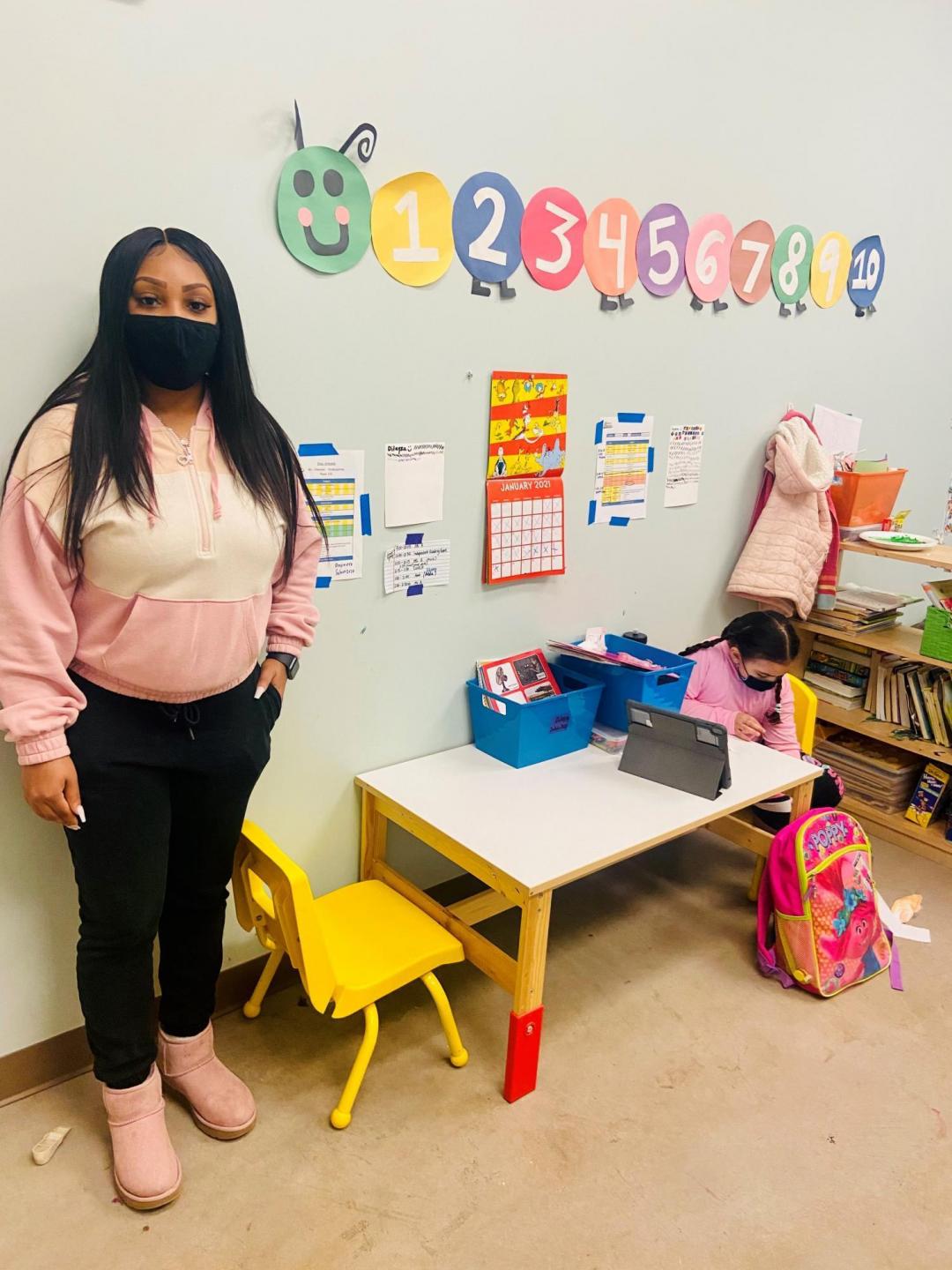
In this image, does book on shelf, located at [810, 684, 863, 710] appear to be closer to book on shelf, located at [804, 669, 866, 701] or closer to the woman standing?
book on shelf, located at [804, 669, 866, 701]

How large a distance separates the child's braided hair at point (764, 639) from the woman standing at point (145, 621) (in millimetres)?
1313

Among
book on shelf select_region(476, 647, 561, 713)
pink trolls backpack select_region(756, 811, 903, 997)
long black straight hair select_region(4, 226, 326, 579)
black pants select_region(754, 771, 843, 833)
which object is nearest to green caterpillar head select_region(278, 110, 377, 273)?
long black straight hair select_region(4, 226, 326, 579)

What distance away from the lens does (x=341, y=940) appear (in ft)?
5.82

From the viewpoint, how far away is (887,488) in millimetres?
2945

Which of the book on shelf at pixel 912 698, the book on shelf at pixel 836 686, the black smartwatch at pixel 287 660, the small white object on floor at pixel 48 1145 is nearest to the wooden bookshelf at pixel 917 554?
the book on shelf at pixel 912 698

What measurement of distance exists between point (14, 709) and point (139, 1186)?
2.78 ft

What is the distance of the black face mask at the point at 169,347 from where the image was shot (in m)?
1.29

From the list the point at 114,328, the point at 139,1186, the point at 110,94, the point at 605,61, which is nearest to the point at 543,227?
the point at 605,61

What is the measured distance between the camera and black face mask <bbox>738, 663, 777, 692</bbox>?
241 centimetres

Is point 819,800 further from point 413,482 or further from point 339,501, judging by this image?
point 339,501

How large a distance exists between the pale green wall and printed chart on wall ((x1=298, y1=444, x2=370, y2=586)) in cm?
4

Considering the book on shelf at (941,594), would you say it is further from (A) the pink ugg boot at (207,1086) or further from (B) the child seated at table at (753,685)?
(A) the pink ugg boot at (207,1086)

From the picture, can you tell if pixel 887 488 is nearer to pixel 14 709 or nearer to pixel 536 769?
pixel 536 769

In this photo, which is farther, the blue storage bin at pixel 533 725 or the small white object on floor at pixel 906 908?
the small white object on floor at pixel 906 908
